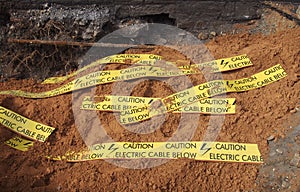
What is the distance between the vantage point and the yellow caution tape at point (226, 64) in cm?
371

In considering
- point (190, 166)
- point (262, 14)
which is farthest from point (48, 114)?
point (262, 14)

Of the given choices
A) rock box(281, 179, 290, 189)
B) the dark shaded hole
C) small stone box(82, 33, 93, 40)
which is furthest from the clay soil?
the dark shaded hole

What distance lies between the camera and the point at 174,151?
10.3ft

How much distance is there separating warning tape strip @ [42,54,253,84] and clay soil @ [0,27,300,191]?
0.07 meters

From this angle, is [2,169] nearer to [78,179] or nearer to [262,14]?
[78,179]

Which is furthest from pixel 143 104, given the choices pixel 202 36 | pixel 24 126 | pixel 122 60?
pixel 202 36

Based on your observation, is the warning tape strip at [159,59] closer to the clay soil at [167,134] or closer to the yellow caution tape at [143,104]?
the clay soil at [167,134]

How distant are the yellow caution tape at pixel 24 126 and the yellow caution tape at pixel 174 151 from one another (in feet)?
0.85

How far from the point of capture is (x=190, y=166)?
9.87 ft

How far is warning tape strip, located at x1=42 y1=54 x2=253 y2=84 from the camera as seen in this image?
373 cm

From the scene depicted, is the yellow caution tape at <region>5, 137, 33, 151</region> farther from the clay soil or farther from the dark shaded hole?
the dark shaded hole

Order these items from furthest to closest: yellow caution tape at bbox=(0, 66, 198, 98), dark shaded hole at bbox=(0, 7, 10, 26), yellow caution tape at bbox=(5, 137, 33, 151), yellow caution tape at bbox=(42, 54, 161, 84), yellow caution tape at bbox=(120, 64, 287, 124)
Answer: dark shaded hole at bbox=(0, 7, 10, 26)
yellow caution tape at bbox=(42, 54, 161, 84)
yellow caution tape at bbox=(0, 66, 198, 98)
yellow caution tape at bbox=(120, 64, 287, 124)
yellow caution tape at bbox=(5, 137, 33, 151)

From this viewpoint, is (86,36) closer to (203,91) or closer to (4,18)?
(4,18)

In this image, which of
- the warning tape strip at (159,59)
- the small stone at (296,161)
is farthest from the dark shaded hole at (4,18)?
the small stone at (296,161)
